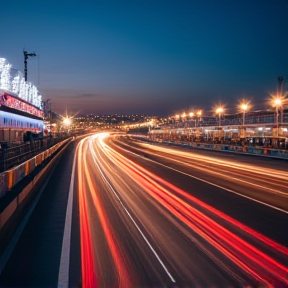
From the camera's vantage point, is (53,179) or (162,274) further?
(53,179)

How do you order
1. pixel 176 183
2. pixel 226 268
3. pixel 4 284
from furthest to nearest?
pixel 176 183 < pixel 226 268 < pixel 4 284

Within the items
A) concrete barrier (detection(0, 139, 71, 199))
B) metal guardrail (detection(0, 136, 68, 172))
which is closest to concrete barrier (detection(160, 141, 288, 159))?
metal guardrail (detection(0, 136, 68, 172))

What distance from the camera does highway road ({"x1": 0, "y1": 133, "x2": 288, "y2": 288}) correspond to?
24.4 feet

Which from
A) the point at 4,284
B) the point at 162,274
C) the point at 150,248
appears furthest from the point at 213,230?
the point at 4,284

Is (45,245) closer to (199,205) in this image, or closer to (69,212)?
(69,212)

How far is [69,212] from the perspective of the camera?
534 inches

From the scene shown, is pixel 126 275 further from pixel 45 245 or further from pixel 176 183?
pixel 176 183

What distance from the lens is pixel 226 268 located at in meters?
7.91

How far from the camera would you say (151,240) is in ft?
32.4

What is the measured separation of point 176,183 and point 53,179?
23.0 feet

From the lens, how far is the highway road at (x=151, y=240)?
745cm

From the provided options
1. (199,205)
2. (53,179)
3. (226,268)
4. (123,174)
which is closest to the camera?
(226,268)

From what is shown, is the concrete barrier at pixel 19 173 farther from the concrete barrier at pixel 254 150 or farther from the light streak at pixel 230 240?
the concrete barrier at pixel 254 150

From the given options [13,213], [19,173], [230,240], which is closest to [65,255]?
[13,213]
